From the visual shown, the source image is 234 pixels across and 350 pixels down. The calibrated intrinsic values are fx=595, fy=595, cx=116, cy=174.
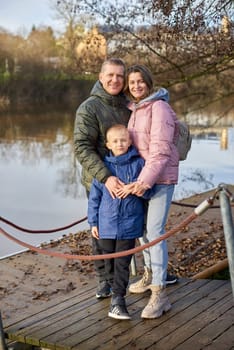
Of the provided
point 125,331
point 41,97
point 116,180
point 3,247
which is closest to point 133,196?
point 116,180

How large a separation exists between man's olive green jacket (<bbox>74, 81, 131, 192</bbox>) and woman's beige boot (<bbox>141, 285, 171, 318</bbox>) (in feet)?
3.01

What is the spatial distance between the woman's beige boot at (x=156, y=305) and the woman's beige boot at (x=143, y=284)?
1.37ft

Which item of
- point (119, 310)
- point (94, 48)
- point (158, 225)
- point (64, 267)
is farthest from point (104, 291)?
point (94, 48)

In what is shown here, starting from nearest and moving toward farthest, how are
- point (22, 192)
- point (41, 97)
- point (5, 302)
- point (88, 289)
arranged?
1. point (88, 289)
2. point (5, 302)
3. point (22, 192)
4. point (41, 97)

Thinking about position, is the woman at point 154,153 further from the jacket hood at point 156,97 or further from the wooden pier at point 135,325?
the wooden pier at point 135,325

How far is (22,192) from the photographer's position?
13.4 m

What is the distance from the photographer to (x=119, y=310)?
4.09 m

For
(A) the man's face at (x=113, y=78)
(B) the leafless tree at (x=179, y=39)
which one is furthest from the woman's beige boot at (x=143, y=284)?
(B) the leafless tree at (x=179, y=39)

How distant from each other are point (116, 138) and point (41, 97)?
33837 mm

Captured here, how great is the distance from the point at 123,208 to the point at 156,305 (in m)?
0.73

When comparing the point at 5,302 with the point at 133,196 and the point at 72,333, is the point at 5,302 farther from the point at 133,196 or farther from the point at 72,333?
the point at 133,196

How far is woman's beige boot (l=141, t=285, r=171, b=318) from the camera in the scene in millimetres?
4055

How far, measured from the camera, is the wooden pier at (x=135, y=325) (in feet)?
12.2

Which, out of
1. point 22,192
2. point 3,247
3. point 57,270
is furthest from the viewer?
point 22,192
